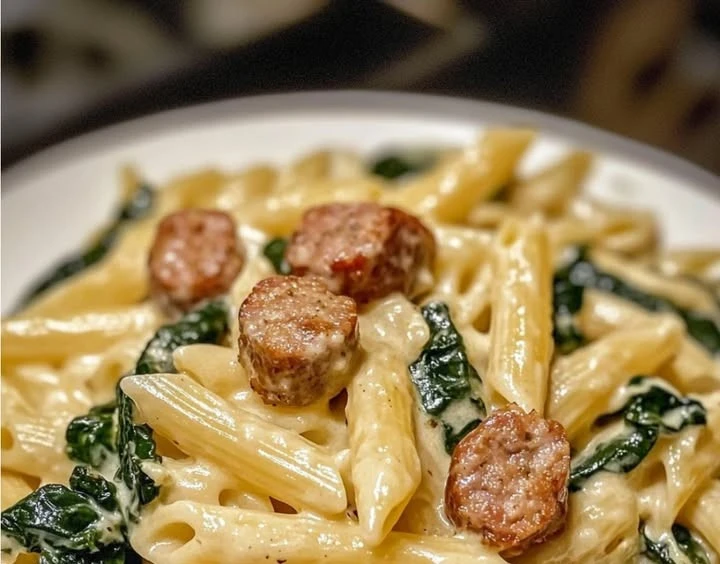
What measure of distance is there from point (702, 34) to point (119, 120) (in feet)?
7.97

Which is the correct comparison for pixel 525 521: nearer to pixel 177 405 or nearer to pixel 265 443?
pixel 265 443

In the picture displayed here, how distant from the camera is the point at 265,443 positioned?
1682 mm

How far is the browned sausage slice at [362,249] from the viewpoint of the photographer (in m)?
1.89

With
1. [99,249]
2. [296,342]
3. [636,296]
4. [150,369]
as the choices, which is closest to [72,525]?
[150,369]

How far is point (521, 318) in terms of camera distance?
1879 mm

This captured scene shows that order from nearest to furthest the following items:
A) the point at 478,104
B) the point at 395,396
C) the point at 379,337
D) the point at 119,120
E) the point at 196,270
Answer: the point at 395,396 < the point at 379,337 < the point at 196,270 < the point at 478,104 < the point at 119,120

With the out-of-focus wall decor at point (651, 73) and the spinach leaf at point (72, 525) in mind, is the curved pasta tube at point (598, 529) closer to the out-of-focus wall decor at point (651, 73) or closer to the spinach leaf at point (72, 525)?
the spinach leaf at point (72, 525)

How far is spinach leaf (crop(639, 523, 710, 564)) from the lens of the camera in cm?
178

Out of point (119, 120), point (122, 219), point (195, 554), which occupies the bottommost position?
point (119, 120)

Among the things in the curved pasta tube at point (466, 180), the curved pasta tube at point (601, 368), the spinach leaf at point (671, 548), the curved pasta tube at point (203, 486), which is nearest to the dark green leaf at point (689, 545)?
the spinach leaf at point (671, 548)

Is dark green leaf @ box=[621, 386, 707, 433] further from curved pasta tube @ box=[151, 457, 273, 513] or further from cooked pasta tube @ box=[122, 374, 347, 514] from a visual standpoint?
curved pasta tube @ box=[151, 457, 273, 513]

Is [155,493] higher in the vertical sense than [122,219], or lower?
higher

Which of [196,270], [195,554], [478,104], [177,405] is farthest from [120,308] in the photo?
[478,104]

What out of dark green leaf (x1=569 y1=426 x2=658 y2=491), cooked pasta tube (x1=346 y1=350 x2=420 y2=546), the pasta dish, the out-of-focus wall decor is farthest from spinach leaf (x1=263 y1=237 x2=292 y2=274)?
the out-of-focus wall decor
